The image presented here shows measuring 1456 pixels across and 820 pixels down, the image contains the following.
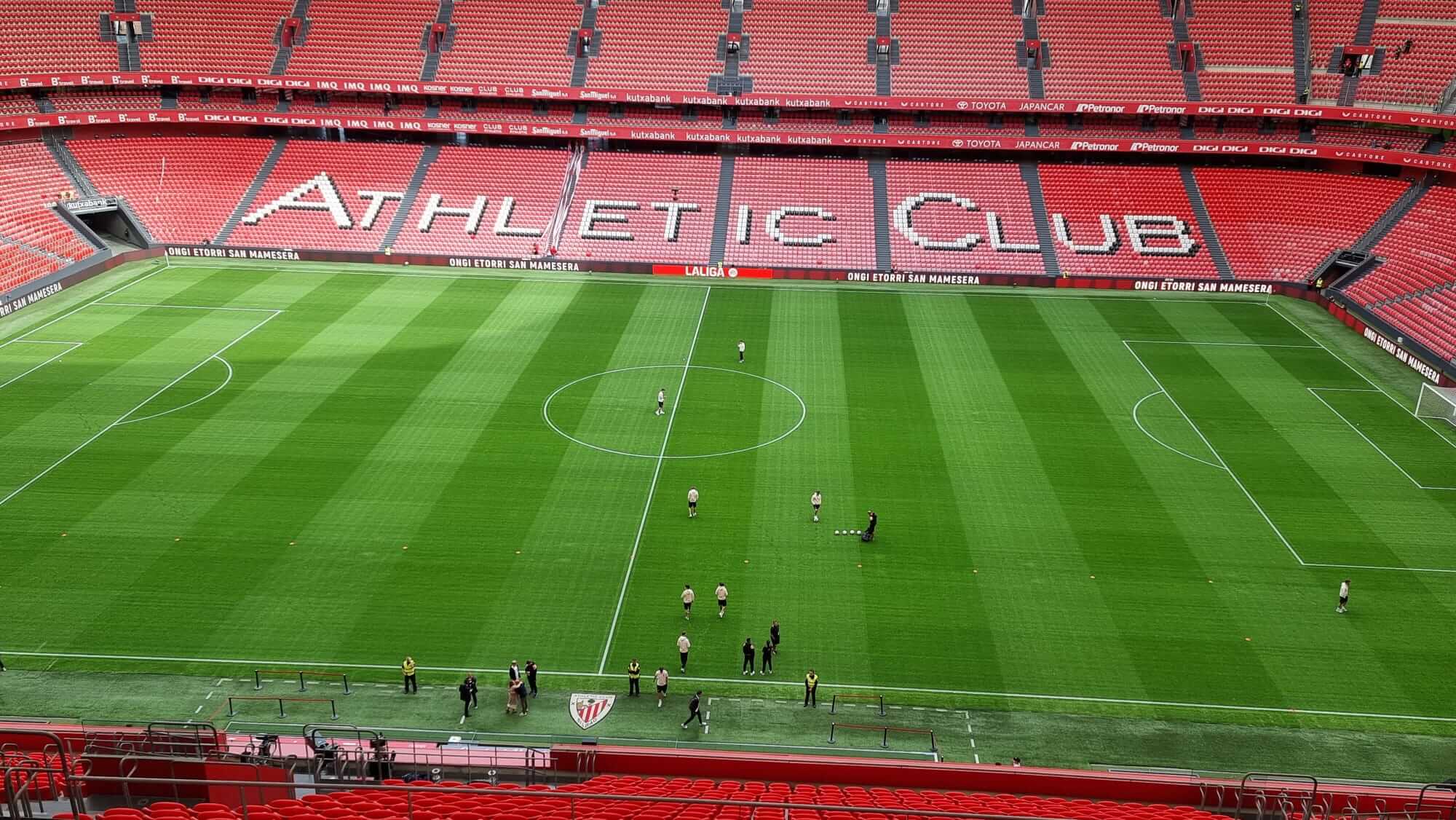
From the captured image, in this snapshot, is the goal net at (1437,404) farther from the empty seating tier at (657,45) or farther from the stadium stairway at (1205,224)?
the empty seating tier at (657,45)

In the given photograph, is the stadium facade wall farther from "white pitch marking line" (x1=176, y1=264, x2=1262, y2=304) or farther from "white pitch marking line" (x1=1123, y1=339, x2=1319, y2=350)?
"white pitch marking line" (x1=1123, y1=339, x2=1319, y2=350)

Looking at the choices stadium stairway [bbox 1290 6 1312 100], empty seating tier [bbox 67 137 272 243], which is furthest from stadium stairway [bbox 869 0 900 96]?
empty seating tier [bbox 67 137 272 243]

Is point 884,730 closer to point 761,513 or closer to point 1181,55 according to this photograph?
point 761,513

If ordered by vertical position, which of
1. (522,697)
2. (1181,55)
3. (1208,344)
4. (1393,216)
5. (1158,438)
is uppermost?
(1181,55)

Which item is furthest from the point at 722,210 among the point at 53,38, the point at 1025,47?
the point at 53,38

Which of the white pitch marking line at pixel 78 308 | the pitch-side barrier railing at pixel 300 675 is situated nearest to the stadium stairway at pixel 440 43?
the white pitch marking line at pixel 78 308

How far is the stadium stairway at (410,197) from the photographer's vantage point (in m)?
62.9

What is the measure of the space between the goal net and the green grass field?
96 centimetres

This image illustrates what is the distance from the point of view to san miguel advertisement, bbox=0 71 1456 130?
6241 cm

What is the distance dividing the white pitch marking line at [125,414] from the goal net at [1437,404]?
153 ft

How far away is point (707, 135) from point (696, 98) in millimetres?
2272

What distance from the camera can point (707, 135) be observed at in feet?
219

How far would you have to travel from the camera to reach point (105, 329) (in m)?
48.9

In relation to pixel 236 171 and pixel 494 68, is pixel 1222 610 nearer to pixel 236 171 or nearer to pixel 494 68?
pixel 494 68
